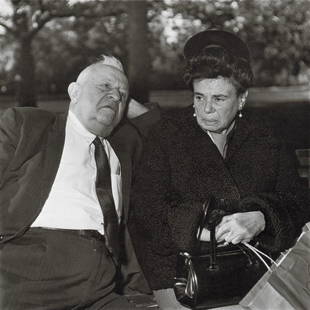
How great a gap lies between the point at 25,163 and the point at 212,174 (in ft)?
2.61

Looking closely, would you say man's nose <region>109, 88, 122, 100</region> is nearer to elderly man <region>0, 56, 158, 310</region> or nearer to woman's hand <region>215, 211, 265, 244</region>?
elderly man <region>0, 56, 158, 310</region>

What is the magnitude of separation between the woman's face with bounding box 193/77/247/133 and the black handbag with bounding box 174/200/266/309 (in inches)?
16.1

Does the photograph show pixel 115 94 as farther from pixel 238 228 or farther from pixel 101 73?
pixel 238 228

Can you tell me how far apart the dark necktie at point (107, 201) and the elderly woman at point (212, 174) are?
135 mm

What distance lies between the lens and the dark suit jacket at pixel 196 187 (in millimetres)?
1883

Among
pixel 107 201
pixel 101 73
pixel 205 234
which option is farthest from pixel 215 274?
pixel 101 73

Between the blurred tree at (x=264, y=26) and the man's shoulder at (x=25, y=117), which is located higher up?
the blurred tree at (x=264, y=26)

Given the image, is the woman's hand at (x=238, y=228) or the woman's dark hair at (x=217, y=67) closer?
the woman's hand at (x=238, y=228)

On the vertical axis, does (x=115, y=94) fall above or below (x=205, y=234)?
above

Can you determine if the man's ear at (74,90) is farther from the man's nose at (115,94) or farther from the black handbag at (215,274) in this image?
the black handbag at (215,274)

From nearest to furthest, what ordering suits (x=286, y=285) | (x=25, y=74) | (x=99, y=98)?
(x=286, y=285) → (x=99, y=98) → (x=25, y=74)

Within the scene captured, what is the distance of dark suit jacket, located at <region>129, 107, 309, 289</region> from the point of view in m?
1.88

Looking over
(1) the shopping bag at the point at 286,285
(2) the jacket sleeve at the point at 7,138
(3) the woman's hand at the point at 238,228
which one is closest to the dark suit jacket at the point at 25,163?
(2) the jacket sleeve at the point at 7,138

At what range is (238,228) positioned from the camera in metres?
1.77
